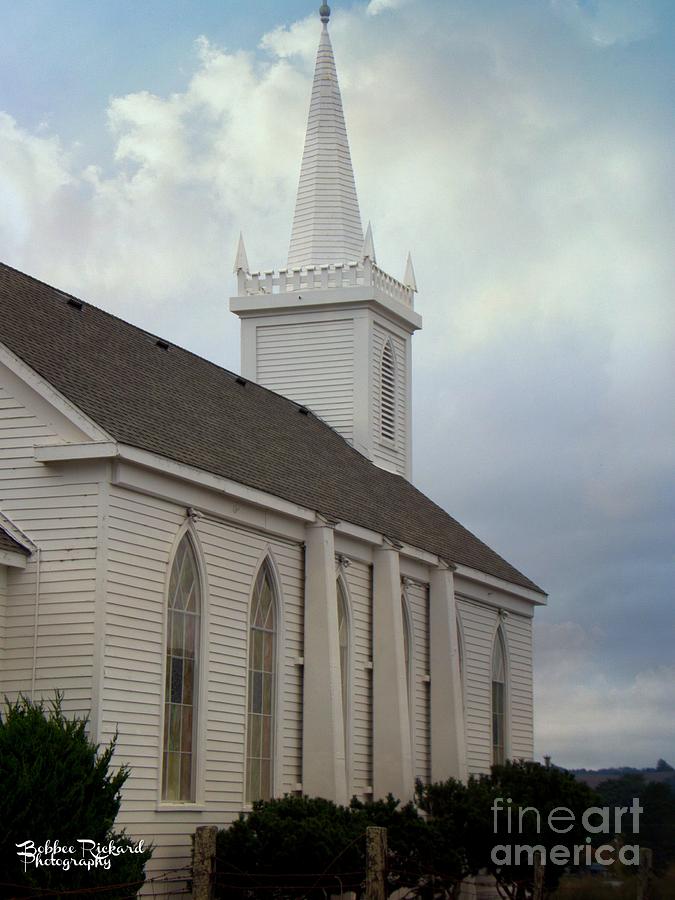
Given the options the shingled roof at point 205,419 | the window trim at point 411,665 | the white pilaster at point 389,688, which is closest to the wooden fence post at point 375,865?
A: the shingled roof at point 205,419

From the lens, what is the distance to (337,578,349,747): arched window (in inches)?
1159

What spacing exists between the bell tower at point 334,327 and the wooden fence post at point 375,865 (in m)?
22.3

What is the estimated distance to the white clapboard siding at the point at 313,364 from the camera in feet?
130

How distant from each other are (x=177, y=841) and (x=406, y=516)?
1334 cm

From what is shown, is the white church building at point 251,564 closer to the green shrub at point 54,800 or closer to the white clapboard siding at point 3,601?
the white clapboard siding at point 3,601

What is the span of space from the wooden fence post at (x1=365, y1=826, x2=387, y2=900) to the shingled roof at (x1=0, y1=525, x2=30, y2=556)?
24.2 ft

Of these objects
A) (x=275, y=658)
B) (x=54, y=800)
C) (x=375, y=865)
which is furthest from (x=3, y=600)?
(x=375, y=865)

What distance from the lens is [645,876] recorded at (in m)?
24.0

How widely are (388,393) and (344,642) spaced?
40.3ft

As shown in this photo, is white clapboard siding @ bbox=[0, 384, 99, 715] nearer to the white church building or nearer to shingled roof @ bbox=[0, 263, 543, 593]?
the white church building

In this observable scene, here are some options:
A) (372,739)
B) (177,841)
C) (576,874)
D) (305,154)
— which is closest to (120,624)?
(177,841)

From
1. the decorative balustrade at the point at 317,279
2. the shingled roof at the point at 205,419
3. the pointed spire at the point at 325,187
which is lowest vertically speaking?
the shingled roof at the point at 205,419

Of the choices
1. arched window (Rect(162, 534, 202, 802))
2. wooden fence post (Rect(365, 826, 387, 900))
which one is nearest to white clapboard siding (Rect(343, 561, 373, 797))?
arched window (Rect(162, 534, 202, 802))

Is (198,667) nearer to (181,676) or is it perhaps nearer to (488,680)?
(181,676)
